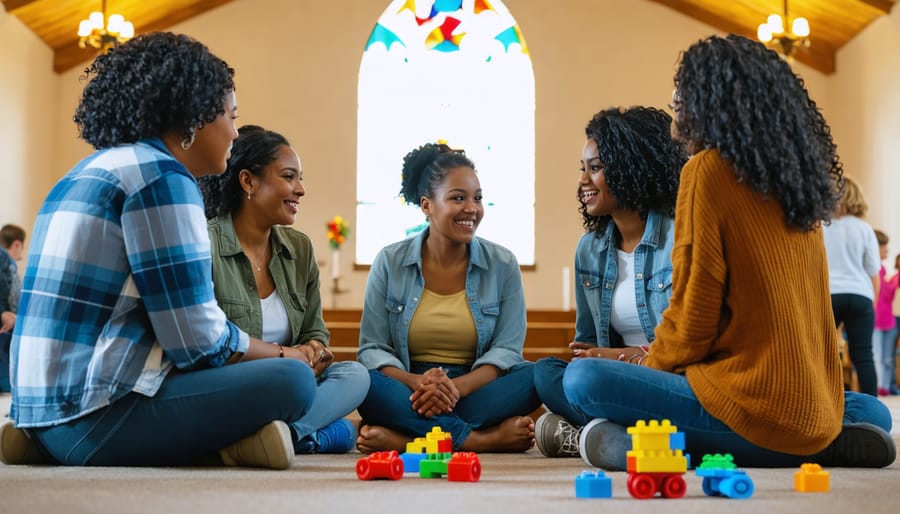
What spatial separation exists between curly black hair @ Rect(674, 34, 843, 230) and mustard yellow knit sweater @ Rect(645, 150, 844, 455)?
1.5 inches

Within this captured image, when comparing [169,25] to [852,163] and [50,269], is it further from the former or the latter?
[50,269]

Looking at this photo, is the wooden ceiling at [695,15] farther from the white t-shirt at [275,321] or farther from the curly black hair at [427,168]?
the white t-shirt at [275,321]

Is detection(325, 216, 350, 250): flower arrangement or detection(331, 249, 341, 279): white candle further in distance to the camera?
detection(331, 249, 341, 279): white candle

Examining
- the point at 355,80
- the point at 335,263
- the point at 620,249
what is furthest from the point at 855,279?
the point at 355,80

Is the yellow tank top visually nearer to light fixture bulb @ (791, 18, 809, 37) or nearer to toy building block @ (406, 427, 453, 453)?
toy building block @ (406, 427, 453, 453)

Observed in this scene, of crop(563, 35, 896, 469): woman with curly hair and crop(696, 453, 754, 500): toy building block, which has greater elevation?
crop(563, 35, 896, 469): woman with curly hair

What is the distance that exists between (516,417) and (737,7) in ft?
24.7

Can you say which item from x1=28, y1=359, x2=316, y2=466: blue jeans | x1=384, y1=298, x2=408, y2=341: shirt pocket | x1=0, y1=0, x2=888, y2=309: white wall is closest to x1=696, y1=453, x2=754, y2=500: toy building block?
x1=28, y1=359, x2=316, y2=466: blue jeans

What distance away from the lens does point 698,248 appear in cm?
212

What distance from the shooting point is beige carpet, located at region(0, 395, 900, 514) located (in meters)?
1.63

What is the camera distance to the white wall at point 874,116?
876 centimetres

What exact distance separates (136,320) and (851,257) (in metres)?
3.65

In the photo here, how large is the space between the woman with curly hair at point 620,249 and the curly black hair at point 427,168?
0.59 metres

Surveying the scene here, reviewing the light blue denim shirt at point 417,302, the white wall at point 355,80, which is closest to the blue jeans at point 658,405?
the light blue denim shirt at point 417,302
